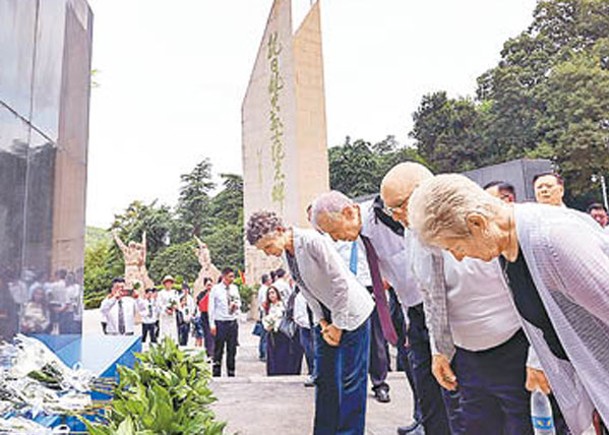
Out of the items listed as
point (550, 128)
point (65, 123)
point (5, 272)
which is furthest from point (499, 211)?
point (550, 128)

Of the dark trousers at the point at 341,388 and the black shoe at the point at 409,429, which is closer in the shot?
the dark trousers at the point at 341,388

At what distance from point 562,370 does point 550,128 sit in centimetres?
2049

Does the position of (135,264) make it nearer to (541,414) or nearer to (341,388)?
(341,388)

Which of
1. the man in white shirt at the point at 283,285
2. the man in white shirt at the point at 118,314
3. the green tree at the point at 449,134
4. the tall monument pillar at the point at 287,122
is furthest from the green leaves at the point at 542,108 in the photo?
the man in white shirt at the point at 118,314

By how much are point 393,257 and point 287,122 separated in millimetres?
11591

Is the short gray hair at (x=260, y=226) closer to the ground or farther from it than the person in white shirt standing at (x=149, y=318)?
farther from it

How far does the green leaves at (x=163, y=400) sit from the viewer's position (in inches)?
60.3

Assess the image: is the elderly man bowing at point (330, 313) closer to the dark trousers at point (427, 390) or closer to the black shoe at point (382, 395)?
the dark trousers at point (427, 390)

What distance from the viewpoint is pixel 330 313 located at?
2873 millimetres

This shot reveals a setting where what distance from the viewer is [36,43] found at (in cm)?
295

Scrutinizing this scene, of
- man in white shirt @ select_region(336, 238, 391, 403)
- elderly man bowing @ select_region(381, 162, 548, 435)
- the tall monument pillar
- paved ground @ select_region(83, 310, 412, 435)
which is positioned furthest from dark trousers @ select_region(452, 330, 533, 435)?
the tall monument pillar

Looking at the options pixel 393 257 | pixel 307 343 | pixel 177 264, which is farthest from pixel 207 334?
pixel 177 264

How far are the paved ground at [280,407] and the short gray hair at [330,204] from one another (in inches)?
59.2

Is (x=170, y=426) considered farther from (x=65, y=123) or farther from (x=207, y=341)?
(x=207, y=341)
